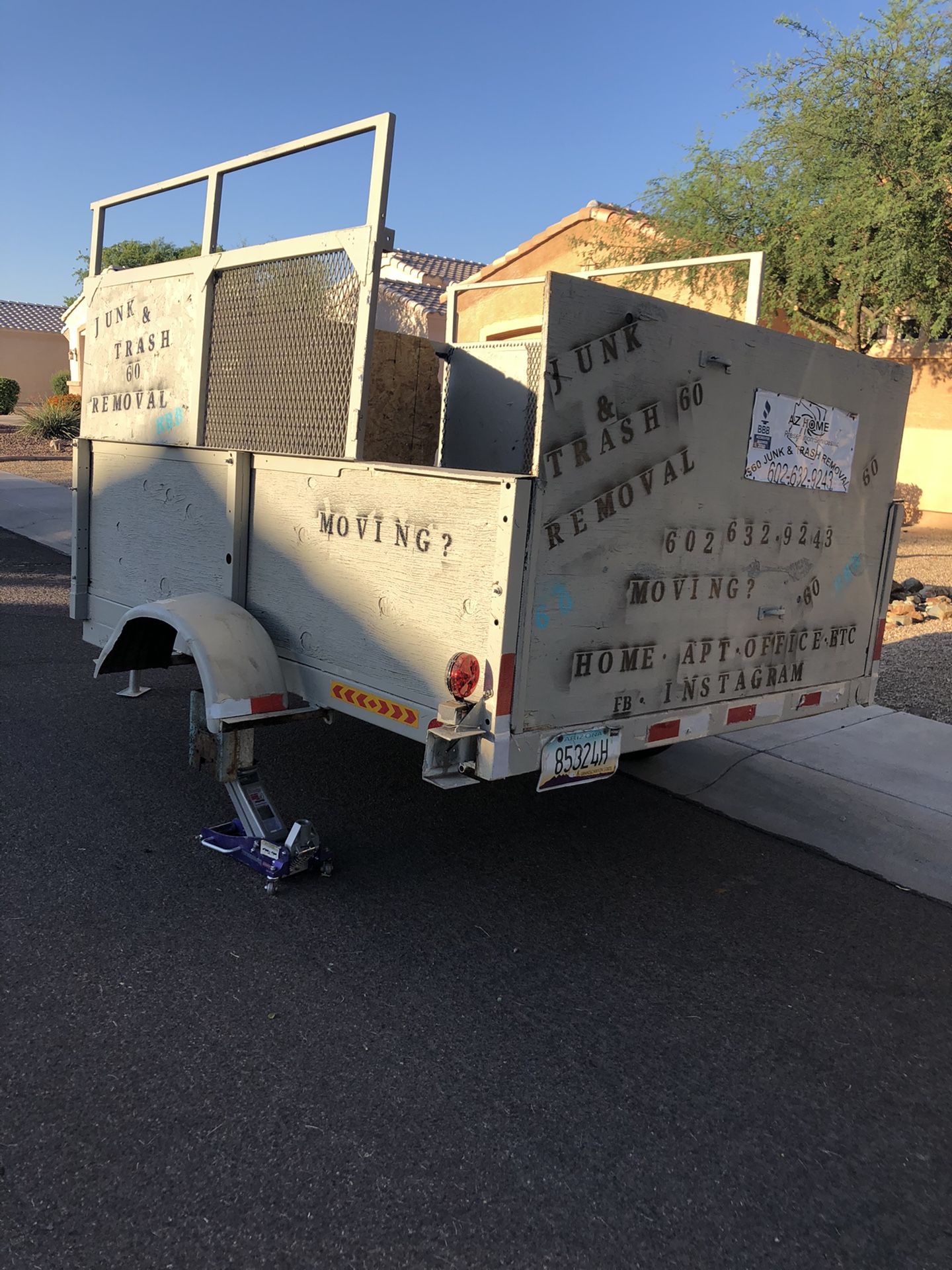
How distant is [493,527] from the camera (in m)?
3.24

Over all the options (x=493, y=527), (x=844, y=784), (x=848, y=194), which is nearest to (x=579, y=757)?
(x=493, y=527)

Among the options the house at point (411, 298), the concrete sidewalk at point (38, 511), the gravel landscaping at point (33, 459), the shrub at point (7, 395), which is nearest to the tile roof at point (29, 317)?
the house at point (411, 298)

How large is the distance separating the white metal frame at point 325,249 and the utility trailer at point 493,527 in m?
0.01

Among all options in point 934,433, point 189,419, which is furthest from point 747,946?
point 934,433

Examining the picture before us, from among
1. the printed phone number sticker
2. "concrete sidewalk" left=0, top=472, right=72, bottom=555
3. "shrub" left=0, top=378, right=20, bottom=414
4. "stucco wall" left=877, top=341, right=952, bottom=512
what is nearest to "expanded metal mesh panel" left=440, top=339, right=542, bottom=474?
the printed phone number sticker

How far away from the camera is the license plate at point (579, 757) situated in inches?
136

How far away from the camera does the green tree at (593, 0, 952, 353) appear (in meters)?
13.5

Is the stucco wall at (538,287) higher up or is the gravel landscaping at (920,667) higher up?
the stucco wall at (538,287)

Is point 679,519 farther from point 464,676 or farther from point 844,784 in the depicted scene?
point 844,784

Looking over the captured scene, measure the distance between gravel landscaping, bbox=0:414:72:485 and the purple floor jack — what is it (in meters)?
15.9

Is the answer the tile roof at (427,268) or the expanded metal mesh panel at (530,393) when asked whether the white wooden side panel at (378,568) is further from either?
the tile roof at (427,268)

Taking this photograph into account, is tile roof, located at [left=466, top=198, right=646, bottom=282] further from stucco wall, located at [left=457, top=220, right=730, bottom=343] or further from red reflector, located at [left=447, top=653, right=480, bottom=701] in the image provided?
red reflector, located at [left=447, top=653, right=480, bottom=701]

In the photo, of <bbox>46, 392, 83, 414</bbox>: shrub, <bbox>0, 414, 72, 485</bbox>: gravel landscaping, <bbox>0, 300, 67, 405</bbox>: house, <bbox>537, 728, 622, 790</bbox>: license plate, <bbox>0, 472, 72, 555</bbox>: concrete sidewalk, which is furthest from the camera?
<bbox>0, 300, 67, 405</bbox>: house

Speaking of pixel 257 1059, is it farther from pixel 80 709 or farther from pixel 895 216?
pixel 895 216
